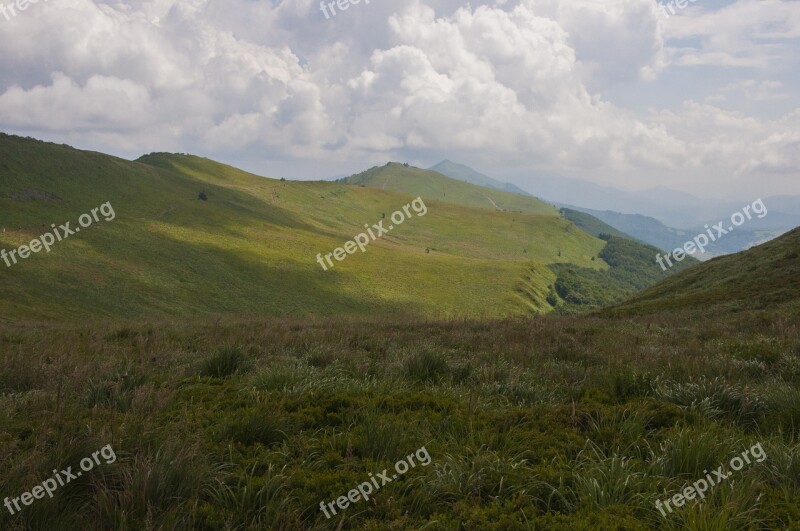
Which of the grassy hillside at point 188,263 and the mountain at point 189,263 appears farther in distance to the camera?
the grassy hillside at point 188,263

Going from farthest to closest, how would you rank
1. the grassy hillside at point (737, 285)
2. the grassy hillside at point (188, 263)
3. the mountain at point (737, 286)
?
the grassy hillside at point (188, 263), the grassy hillside at point (737, 285), the mountain at point (737, 286)

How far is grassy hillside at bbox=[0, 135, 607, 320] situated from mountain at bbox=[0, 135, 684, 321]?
0.93ft

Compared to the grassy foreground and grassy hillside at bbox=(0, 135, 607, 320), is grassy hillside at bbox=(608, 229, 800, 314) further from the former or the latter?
grassy hillside at bbox=(0, 135, 607, 320)

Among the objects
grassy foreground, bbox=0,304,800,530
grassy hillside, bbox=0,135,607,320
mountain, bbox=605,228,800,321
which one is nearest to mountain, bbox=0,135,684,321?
grassy hillside, bbox=0,135,607,320

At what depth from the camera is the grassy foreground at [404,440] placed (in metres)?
3.75

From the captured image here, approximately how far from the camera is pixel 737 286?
33.1 meters

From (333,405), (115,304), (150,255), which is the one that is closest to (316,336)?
(333,405)

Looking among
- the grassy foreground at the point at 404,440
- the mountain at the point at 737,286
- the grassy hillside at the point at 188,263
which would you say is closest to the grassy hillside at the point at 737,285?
the mountain at the point at 737,286

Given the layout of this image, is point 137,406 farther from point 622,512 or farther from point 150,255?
point 150,255

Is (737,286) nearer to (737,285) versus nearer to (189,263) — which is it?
(737,285)

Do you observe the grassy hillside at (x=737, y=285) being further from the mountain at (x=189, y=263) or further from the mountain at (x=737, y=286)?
the mountain at (x=189, y=263)

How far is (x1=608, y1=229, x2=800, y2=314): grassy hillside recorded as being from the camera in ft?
81.1

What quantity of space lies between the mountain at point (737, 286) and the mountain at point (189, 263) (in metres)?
12.8

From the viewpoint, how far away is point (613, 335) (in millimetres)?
14102
